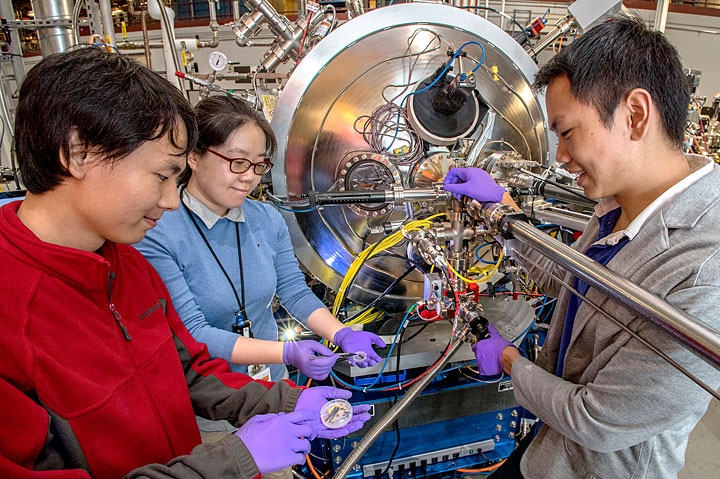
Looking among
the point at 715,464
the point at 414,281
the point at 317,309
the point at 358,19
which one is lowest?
the point at 715,464

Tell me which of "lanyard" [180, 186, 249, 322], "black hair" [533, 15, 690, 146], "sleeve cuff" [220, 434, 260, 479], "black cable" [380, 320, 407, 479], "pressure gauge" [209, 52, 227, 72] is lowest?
"black cable" [380, 320, 407, 479]

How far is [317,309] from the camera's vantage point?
1299mm

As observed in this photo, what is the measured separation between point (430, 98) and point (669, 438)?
4.13 feet

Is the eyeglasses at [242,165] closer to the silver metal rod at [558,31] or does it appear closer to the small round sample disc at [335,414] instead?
the small round sample disc at [335,414]

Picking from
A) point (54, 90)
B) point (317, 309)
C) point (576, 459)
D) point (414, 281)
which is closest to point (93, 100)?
point (54, 90)

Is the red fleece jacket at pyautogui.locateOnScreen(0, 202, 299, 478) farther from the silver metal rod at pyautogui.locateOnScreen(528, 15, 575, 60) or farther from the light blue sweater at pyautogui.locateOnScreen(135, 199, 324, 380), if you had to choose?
the silver metal rod at pyautogui.locateOnScreen(528, 15, 575, 60)

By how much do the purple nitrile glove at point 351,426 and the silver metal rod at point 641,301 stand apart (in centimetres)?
53

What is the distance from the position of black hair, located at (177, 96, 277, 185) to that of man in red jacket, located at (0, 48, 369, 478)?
1.06ft

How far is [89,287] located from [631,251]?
95 centimetres

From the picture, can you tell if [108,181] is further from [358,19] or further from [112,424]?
[358,19]

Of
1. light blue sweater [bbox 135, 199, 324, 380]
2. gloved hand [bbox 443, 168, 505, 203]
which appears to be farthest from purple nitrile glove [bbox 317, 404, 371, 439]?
gloved hand [bbox 443, 168, 505, 203]

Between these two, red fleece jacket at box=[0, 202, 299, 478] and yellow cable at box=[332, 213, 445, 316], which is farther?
yellow cable at box=[332, 213, 445, 316]

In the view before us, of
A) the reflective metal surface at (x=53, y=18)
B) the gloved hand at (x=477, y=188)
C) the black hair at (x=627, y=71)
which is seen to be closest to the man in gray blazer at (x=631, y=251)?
the black hair at (x=627, y=71)

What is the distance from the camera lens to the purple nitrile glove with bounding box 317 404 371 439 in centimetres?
87
